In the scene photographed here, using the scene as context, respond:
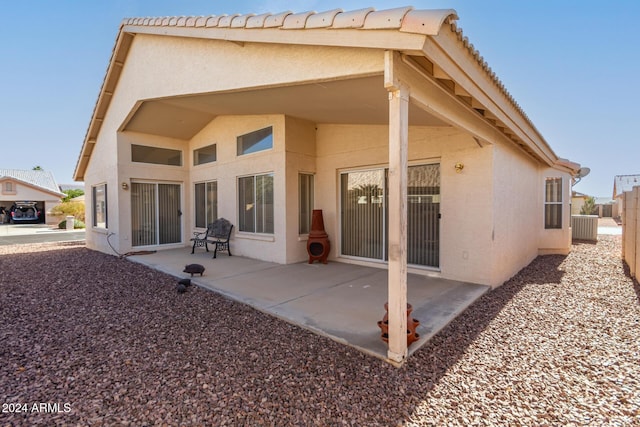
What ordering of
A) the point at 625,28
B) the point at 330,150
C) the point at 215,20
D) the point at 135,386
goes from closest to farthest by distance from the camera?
the point at 135,386
the point at 215,20
the point at 330,150
the point at 625,28

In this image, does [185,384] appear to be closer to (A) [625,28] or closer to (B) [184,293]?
(B) [184,293]

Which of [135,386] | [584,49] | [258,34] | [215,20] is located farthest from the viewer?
[584,49]

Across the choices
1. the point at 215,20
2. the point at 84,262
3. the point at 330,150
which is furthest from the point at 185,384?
the point at 84,262

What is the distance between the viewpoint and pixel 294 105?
235 inches

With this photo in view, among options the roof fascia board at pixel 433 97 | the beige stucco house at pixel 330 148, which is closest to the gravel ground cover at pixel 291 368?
the beige stucco house at pixel 330 148

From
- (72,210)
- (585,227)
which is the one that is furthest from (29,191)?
(585,227)

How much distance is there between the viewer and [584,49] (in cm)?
1150

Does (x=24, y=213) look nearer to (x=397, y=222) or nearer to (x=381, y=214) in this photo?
(x=381, y=214)

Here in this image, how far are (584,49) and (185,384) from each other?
1650 centimetres

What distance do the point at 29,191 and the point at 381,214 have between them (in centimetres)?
3977

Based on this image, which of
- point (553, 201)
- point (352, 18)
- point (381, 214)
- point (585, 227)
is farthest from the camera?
point (585, 227)

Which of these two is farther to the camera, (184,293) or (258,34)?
(184,293)

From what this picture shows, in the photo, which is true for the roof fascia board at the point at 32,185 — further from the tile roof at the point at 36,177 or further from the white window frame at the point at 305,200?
the white window frame at the point at 305,200

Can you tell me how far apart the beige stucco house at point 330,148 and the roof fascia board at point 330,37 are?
0.02 m
